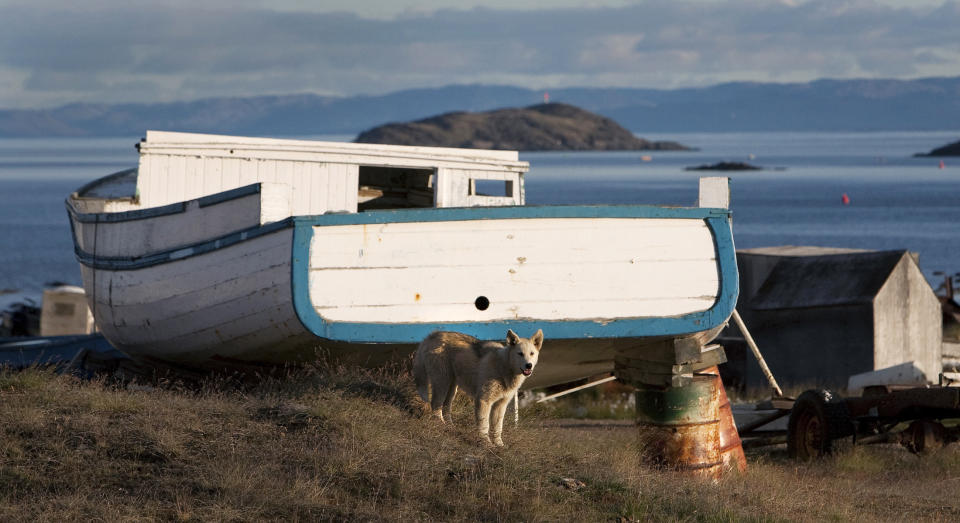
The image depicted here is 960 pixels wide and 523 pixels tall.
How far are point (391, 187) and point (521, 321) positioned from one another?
673cm

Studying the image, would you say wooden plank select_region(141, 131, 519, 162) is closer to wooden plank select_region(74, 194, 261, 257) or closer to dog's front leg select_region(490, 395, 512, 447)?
wooden plank select_region(74, 194, 261, 257)

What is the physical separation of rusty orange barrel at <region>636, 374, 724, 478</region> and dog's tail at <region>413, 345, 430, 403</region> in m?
2.90

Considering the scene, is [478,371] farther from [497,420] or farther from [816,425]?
[816,425]

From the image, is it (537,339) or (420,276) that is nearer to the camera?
(537,339)

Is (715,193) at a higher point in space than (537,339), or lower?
higher

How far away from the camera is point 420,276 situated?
9.91 metres

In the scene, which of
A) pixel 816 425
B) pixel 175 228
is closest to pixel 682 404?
pixel 816 425

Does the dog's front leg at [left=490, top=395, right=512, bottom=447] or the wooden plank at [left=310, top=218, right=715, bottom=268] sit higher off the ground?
the wooden plank at [left=310, top=218, right=715, bottom=268]

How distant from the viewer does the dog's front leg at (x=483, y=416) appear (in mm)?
8312

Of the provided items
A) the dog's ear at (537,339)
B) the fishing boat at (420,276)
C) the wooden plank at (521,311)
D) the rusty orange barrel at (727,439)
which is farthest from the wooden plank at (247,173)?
the dog's ear at (537,339)

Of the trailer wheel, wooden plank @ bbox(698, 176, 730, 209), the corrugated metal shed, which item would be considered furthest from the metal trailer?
the corrugated metal shed

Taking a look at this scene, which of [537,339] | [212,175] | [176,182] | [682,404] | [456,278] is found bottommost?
[682,404]

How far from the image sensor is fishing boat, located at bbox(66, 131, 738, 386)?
976 centimetres

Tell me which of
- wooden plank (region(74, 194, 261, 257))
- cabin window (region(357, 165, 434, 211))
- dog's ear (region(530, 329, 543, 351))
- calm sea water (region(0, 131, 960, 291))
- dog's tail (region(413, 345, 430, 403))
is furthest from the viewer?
calm sea water (region(0, 131, 960, 291))
